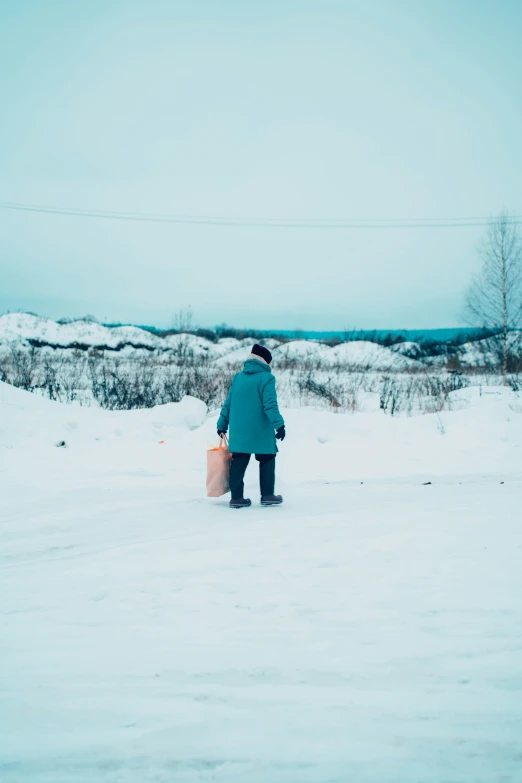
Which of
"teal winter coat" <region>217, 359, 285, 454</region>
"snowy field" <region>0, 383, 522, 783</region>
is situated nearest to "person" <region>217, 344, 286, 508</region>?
"teal winter coat" <region>217, 359, 285, 454</region>

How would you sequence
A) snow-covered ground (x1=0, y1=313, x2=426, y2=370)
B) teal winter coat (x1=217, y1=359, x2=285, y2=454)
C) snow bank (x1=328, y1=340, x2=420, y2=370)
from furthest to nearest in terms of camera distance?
snow-covered ground (x1=0, y1=313, x2=426, y2=370), snow bank (x1=328, y1=340, x2=420, y2=370), teal winter coat (x1=217, y1=359, x2=285, y2=454)

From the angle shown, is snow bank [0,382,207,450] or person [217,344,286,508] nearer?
person [217,344,286,508]

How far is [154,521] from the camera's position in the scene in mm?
4793

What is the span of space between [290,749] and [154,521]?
3.07 meters

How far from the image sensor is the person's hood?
5301 mm

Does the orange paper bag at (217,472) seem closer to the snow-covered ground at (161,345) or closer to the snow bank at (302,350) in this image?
the snow-covered ground at (161,345)

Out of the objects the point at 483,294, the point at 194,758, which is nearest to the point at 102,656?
the point at 194,758

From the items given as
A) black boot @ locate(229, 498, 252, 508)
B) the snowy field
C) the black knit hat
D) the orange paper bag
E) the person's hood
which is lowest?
the snowy field

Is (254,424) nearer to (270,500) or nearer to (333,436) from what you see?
(270,500)

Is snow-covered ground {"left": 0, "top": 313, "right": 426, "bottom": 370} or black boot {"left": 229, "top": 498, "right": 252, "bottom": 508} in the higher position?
snow-covered ground {"left": 0, "top": 313, "right": 426, "bottom": 370}

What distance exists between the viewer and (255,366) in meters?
5.31

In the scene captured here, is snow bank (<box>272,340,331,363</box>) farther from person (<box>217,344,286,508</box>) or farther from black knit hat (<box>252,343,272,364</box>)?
person (<box>217,344,286,508</box>)

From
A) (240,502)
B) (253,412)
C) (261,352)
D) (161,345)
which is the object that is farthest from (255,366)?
(161,345)

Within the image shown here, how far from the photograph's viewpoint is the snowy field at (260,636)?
190 centimetres
